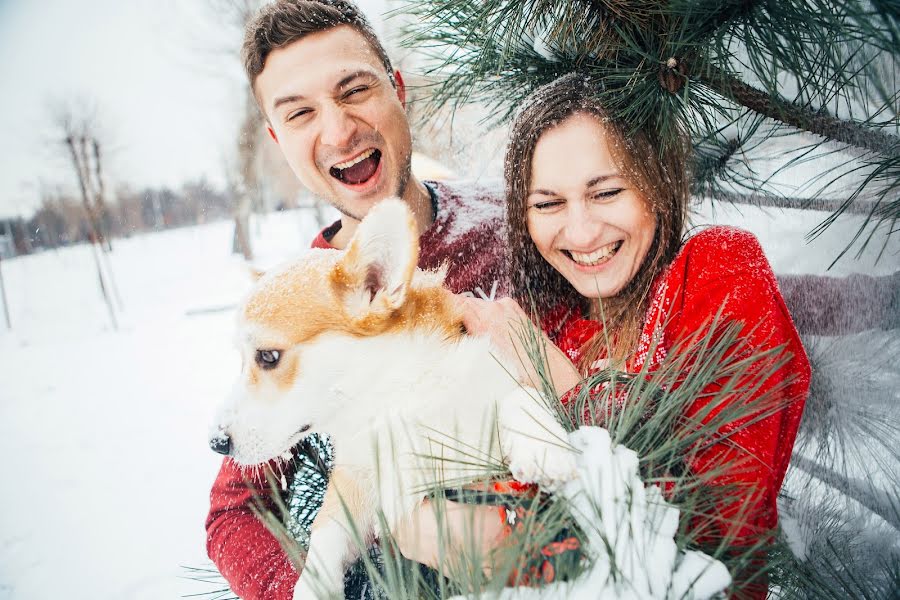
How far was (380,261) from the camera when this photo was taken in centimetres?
79

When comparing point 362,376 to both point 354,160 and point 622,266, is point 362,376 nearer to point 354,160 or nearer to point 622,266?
point 354,160

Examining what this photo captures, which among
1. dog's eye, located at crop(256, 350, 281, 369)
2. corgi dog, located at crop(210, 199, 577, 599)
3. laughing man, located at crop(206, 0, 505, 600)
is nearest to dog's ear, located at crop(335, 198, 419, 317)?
corgi dog, located at crop(210, 199, 577, 599)

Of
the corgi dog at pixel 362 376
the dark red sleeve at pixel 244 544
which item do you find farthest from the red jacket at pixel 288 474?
the corgi dog at pixel 362 376

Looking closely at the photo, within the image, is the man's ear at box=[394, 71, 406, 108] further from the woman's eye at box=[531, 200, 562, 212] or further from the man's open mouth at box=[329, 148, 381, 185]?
the woman's eye at box=[531, 200, 562, 212]

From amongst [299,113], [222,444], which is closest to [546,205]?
[299,113]

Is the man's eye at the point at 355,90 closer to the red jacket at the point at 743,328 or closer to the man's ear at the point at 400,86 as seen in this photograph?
the man's ear at the point at 400,86

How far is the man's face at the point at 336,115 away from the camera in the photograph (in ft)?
3.08

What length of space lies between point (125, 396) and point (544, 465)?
109 cm

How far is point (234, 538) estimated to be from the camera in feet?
3.19

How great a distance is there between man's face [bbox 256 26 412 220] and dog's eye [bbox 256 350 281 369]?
37 cm

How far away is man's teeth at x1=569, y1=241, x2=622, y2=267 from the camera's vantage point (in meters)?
1.01

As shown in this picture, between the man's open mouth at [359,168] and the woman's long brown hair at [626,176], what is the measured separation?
0.30m

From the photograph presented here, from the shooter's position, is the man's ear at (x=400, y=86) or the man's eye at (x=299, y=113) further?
the man's ear at (x=400, y=86)

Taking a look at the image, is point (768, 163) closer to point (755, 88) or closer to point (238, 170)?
point (755, 88)
